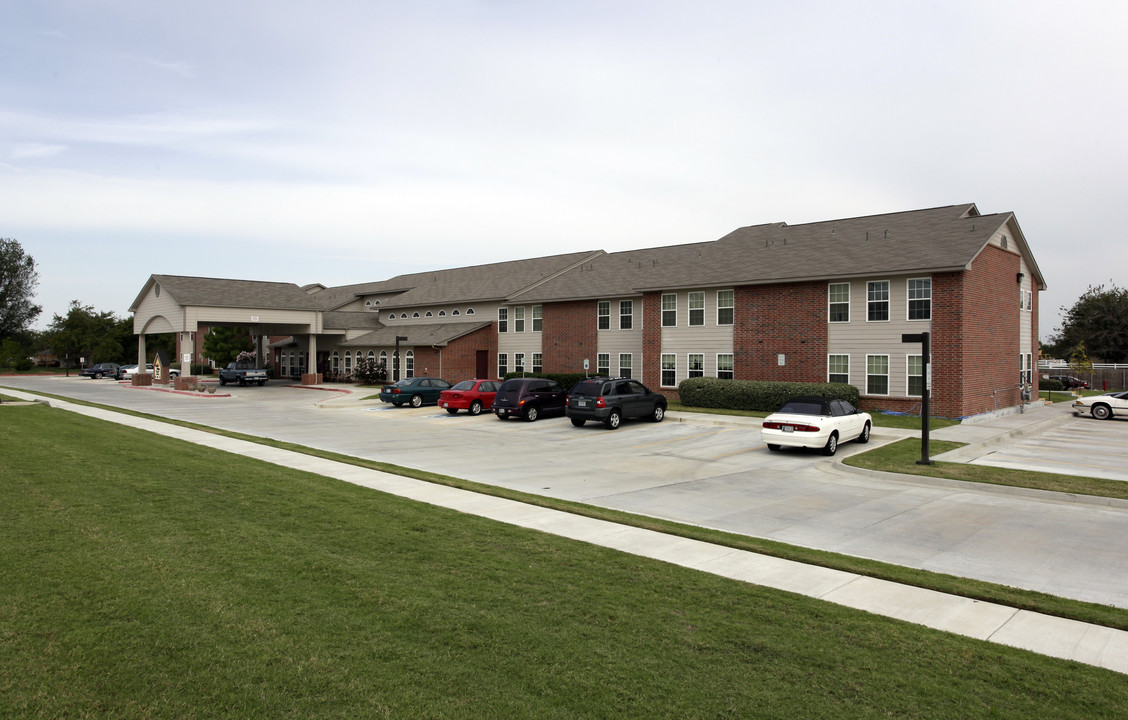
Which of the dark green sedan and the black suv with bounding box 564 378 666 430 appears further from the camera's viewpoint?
the dark green sedan

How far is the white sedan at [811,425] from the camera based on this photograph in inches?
706

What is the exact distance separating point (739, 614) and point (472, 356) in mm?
39799

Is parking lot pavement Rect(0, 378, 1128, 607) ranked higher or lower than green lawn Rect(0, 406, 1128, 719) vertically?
lower

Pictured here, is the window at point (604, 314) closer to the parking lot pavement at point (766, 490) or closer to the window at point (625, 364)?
the window at point (625, 364)

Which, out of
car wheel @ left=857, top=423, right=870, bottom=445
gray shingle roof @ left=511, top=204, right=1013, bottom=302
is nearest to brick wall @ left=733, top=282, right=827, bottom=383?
gray shingle roof @ left=511, top=204, right=1013, bottom=302

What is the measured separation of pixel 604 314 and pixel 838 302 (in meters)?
13.2

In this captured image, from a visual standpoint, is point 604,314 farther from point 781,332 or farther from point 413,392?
point 413,392

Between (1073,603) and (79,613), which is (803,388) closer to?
(1073,603)

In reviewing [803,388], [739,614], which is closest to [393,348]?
[803,388]

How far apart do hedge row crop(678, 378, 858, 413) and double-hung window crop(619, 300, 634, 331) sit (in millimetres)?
6329

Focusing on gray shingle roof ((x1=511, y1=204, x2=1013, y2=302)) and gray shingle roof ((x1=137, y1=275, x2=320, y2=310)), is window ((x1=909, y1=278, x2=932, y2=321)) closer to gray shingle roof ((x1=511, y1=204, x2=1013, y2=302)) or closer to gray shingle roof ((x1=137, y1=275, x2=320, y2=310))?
gray shingle roof ((x1=511, y1=204, x2=1013, y2=302))

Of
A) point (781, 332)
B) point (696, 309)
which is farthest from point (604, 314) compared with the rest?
point (781, 332)

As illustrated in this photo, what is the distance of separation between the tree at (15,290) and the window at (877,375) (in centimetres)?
11841

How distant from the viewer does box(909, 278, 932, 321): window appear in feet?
86.2
